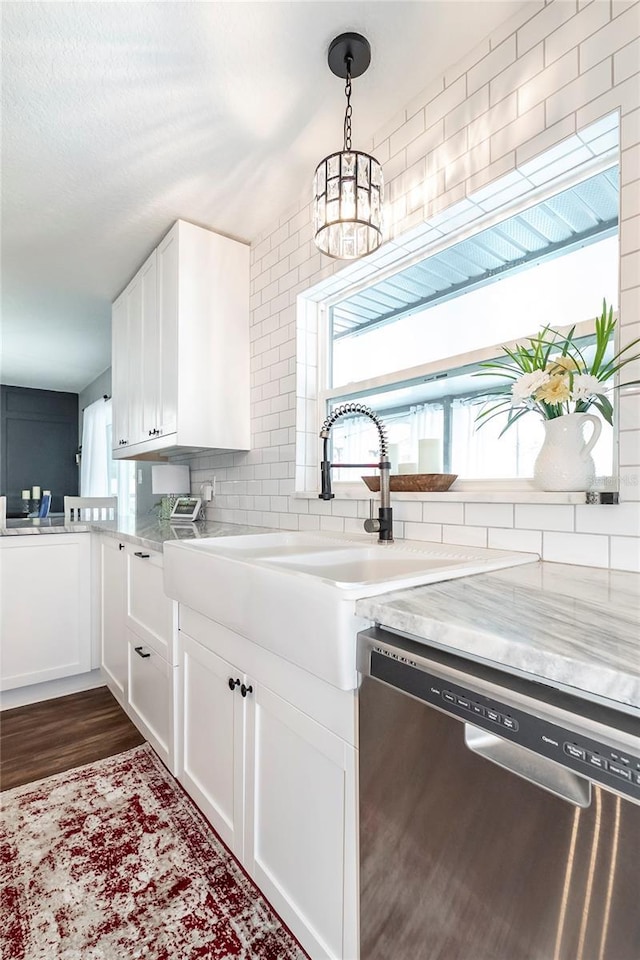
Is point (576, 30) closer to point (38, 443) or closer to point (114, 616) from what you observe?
point (114, 616)

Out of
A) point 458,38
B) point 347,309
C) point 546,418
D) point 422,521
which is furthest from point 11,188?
point 546,418

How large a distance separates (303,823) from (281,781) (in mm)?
99

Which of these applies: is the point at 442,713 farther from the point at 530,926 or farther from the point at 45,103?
the point at 45,103

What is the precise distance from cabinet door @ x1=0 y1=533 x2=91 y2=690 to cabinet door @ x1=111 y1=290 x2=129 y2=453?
A: 29.6 inches

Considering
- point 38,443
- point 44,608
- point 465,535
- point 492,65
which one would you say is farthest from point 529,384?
point 38,443

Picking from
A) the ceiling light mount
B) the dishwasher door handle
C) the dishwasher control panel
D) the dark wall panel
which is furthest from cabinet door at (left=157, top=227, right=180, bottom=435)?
the dark wall panel

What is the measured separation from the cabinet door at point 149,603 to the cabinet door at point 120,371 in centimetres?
118

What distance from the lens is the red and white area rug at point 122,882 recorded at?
119 cm

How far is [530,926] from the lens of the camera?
602mm

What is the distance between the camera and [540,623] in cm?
70

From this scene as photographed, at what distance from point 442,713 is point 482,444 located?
1043 mm

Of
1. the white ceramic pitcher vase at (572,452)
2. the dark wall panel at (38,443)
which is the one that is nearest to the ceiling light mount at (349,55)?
the white ceramic pitcher vase at (572,452)

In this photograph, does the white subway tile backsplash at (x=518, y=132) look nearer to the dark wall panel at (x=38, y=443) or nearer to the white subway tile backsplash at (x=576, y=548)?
the white subway tile backsplash at (x=576, y=548)

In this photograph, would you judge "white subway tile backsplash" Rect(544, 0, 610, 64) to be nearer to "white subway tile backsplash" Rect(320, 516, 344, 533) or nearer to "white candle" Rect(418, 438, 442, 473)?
"white candle" Rect(418, 438, 442, 473)
